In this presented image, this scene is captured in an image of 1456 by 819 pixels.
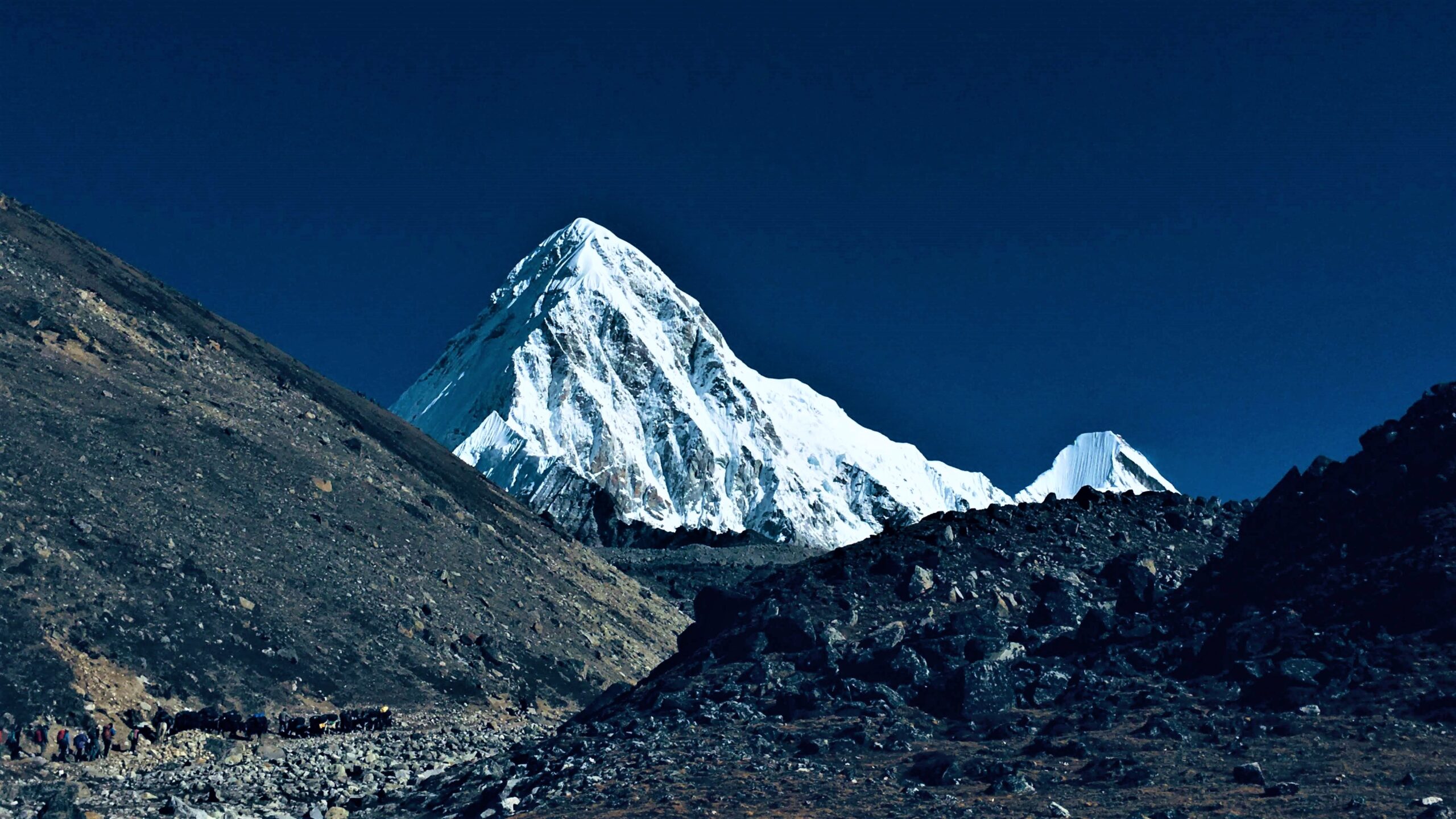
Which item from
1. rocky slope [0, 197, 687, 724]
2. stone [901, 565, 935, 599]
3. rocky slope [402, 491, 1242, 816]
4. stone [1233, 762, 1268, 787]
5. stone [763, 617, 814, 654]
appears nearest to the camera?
stone [1233, 762, 1268, 787]

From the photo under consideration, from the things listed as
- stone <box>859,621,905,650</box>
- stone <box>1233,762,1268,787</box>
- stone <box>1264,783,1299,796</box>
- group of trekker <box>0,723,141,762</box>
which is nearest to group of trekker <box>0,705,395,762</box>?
group of trekker <box>0,723,141,762</box>

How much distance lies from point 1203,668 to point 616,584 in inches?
2053

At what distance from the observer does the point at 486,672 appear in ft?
193

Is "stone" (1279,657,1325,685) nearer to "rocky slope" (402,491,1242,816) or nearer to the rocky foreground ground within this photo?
"rocky slope" (402,491,1242,816)

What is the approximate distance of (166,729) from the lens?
41.0 meters

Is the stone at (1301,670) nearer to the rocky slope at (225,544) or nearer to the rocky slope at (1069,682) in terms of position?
A: the rocky slope at (1069,682)

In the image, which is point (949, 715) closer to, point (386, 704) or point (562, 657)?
point (386, 704)

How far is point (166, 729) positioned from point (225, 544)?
1483 cm

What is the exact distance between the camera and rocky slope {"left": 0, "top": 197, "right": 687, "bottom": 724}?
45.2 meters

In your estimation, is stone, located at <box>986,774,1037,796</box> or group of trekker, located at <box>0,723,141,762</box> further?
group of trekker, located at <box>0,723,141,762</box>

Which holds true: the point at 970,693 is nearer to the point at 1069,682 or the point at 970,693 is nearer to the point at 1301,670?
the point at 1069,682

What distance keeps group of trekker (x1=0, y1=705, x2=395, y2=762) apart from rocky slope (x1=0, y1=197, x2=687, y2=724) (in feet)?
3.03

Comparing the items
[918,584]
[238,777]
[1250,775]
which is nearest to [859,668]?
[918,584]

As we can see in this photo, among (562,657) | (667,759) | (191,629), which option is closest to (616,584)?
(562,657)
